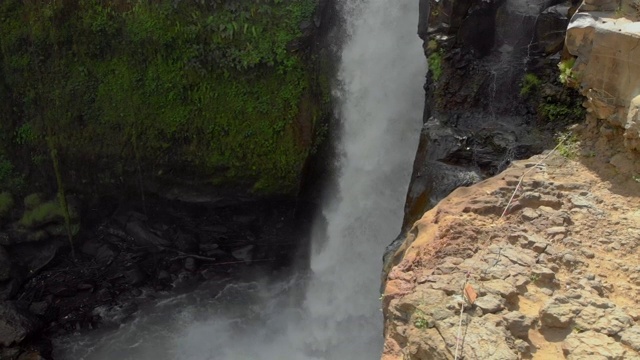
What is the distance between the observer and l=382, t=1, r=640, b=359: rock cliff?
4777mm

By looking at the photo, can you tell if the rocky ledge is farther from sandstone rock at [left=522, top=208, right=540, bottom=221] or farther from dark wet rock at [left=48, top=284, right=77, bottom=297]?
dark wet rock at [left=48, top=284, right=77, bottom=297]

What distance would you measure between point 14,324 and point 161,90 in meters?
5.69

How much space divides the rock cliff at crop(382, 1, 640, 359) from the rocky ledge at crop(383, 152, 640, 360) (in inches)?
0.4

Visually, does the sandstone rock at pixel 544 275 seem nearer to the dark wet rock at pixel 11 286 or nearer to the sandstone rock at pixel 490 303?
the sandstone rock at pixel 490 303

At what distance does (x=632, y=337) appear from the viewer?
15.2 feet

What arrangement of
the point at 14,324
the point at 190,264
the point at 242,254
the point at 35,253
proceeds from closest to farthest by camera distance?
the point at 14,324
the point at 35,253
the point at 190,264
the point at 242,254

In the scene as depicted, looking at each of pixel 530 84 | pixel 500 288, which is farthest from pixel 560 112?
pixel 500 288

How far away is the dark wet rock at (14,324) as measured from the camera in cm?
1165

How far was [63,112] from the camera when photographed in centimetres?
1298

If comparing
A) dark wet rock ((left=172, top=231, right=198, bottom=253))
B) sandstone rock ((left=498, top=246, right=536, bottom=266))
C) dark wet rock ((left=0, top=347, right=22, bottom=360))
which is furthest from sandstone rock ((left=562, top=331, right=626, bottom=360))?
dark wet rock ((left=0, top=347, right=22, bottom=360))

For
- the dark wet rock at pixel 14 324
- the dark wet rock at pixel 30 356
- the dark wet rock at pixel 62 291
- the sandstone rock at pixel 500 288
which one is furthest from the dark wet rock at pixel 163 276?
the sandstone rock at pixel 500 288

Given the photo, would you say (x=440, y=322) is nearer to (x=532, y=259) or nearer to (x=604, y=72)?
(x=532, y=259)

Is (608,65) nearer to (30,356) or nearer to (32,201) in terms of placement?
(30,356)

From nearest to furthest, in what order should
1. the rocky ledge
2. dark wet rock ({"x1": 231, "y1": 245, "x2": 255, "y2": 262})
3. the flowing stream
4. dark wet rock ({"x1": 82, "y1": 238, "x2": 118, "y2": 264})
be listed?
the rocky ledge, the flowing stream, dark wet rock ({"x1": 82, "y1": 238, "x2": 118, "y2": 264}), dark wet rock ({"x1": 231, "y1": 245, "x2": 255, "y2": 262})
